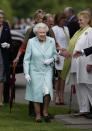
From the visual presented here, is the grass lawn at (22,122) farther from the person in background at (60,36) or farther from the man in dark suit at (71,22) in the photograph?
the man in dark suit at (71,22)

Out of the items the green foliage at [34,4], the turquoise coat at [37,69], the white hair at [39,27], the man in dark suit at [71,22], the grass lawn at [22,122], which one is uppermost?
the green foliage at [34,4]

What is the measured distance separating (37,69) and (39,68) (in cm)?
4

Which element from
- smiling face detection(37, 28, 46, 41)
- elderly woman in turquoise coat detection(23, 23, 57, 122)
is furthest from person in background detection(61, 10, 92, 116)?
smiling face detection(37, 28, 46, 41)

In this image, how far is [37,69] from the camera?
43.8ft

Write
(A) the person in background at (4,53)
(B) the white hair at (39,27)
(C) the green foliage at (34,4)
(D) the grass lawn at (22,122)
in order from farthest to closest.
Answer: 1. (C) the green foliage at (34,4)
2. (A) the person in background at (4,53)
3. (B) the white hair at (39,27)
4. (D) the grass lawn at (22,122)

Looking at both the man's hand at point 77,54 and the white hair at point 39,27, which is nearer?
the man's hand at point 77,54

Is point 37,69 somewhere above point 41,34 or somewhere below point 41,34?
below

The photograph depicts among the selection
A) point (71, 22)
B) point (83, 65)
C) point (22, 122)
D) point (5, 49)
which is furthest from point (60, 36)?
point (22, 122)

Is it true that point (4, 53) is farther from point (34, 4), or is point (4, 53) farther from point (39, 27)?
point (34, 4)

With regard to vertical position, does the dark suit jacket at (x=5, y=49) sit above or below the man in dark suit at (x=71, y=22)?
below

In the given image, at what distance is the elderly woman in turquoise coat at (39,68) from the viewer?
1325cm

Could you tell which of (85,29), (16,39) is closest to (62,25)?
(85,29)

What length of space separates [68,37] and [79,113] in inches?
108

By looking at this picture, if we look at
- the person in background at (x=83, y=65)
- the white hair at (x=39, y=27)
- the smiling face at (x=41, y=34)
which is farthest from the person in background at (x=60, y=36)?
the smiling face at (x=41, y=34)
